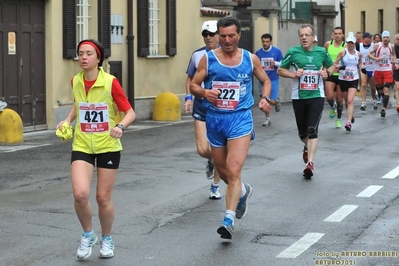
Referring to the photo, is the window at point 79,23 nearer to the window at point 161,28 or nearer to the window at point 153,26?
the window at point 161,28

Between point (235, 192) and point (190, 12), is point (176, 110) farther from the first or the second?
point (235, 192)

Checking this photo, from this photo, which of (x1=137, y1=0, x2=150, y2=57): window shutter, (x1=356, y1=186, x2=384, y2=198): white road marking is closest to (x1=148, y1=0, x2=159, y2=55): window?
(x1=137, y1=0, x2=150, y2=57): window shutter

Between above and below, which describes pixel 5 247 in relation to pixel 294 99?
below

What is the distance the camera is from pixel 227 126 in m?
8.98

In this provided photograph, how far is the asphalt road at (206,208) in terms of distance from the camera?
8.18 m

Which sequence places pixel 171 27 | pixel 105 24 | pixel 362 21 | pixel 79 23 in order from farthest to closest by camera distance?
pixel 362 21 → pixel 171 27 → pixel 105 24 → pixel 79 23

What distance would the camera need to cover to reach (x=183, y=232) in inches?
360

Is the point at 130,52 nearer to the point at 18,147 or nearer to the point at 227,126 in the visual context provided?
the point at 18,147

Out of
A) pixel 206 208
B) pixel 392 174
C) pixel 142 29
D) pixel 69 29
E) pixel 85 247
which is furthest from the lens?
pixel 142 29

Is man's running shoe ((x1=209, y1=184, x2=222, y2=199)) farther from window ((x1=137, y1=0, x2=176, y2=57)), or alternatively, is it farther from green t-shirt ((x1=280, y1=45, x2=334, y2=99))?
window ((x1=137, y1=0, x2=176, y2=57))

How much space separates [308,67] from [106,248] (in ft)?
20.2

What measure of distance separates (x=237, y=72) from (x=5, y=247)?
2.43 meters

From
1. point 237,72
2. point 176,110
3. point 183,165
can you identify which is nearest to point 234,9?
point 176,110

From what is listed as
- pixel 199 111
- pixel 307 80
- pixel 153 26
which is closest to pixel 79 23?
pixel 153 26
